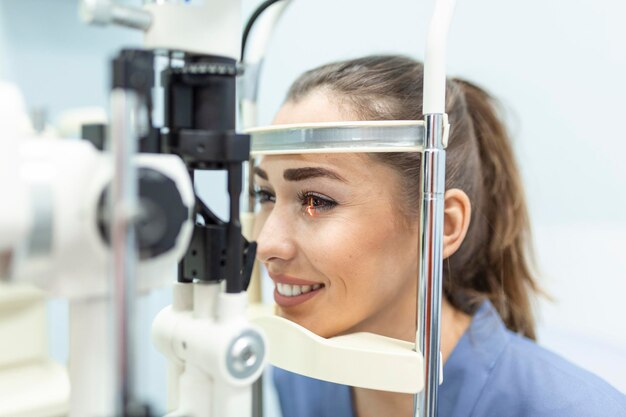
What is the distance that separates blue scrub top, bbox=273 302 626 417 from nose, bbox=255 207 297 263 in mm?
338

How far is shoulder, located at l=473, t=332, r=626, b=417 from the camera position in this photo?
2.70ft

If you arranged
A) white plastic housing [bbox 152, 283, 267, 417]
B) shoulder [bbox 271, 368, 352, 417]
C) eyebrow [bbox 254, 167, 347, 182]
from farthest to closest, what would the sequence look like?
shoulder [bbox 271, 368, 352, 417]
eyebrow [bbox 254, 167, 347, 182]
white plastic housing [bbox 152, 283, 267, 417]

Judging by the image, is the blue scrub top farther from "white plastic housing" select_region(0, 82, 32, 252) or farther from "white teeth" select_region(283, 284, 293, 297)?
"white plastic housing" select_region(0, 82, 32, 252)

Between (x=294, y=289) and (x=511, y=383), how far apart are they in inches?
14.5

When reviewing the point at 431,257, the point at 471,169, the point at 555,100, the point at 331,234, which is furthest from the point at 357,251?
the point at 555,100

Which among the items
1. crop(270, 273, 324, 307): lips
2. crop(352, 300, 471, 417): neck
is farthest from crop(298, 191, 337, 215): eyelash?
crop(352, 300, 471, 417): neck

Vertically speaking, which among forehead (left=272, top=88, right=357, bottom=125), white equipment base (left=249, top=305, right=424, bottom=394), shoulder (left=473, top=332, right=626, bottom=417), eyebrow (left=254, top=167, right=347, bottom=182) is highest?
forehead (left=272, top=88, right=357, bottom=125)

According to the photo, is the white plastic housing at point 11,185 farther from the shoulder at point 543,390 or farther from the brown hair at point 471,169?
the shoulder at point 543,390

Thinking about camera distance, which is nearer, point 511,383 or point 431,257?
point 431,257

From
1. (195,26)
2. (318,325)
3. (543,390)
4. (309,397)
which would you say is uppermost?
(195,26)

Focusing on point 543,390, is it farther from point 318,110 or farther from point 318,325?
point 318,110

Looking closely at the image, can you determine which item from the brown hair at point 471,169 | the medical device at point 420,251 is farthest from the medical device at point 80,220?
the brown hair at point 471,169

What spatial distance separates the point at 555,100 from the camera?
1.15m

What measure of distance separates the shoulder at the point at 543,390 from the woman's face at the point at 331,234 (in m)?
0.23
